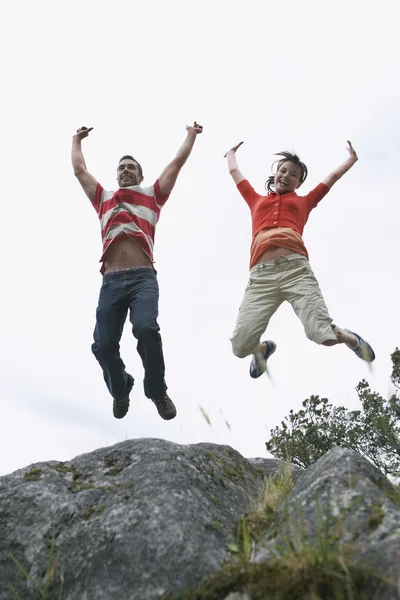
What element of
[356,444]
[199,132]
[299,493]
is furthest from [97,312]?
[356,444]

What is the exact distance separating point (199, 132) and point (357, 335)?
2509 millimetres

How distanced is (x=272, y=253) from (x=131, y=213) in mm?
1398

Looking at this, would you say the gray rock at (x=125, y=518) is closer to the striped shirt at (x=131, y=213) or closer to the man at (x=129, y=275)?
the man at (x=129, y=275)

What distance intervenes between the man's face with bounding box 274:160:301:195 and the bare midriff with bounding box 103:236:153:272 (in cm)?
159

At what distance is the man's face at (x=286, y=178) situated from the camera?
19.9ft

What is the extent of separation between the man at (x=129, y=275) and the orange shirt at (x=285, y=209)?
2.98 ft

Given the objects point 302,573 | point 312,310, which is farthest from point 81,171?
point 302,573

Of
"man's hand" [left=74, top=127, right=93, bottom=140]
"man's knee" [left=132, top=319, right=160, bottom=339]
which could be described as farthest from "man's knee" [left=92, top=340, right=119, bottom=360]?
"man's hand" [left=74, top=127, right=93, bottom=140]

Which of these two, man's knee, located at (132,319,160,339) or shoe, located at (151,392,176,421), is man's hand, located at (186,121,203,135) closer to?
man's knee, located at (132,319,160,339)

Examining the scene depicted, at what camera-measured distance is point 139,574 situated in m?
2.55

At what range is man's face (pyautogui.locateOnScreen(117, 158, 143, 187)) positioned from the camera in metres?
6.11

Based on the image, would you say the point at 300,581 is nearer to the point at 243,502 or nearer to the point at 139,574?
the point at 139,574

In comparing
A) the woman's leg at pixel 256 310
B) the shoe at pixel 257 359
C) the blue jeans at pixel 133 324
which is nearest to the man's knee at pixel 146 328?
the blue jeans at pixel 133 324

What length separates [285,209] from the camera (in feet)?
19.1
